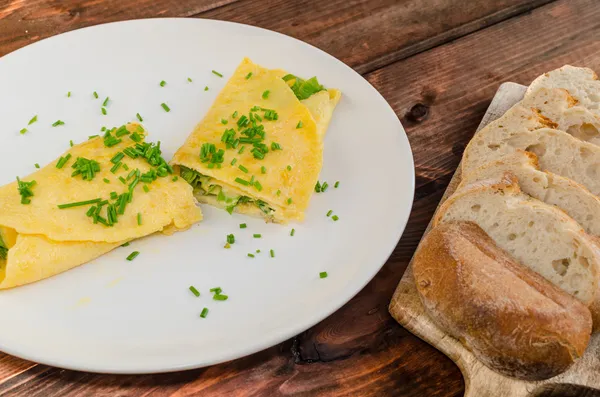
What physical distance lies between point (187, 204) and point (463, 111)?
6.47ft

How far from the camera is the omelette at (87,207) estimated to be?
2854mm

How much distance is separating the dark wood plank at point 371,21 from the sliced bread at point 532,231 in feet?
5.44

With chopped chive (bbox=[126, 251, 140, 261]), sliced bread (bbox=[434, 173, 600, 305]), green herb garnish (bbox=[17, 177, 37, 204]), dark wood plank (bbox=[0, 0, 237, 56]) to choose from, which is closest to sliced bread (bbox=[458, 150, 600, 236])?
sliced bread (bbox=[434, 173, 600, 305])

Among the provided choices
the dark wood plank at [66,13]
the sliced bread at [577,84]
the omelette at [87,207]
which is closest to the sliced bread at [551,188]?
the sliced bread at [577,84]

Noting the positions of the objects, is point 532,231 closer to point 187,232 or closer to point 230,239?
point 230,239

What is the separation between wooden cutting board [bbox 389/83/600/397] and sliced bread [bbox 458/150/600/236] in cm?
53

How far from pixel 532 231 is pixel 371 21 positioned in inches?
93.7

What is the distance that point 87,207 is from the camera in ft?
9.88

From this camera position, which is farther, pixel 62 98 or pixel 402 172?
pixel 62 98

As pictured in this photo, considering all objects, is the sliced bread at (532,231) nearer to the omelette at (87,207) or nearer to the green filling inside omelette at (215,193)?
the green filling inside omelette at (215,193)

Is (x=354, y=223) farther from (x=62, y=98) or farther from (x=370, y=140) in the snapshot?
(x=62, y=98)

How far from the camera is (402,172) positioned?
11.1 ft

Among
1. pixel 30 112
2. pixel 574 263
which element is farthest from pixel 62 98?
pixel 574 263

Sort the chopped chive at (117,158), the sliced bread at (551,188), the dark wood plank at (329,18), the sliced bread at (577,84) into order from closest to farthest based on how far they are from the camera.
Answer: the sliced bread at (551,188)
the chopped chive at (117,158)
the sliced bread at (577,84)
the dark wood plank at (329,18)
